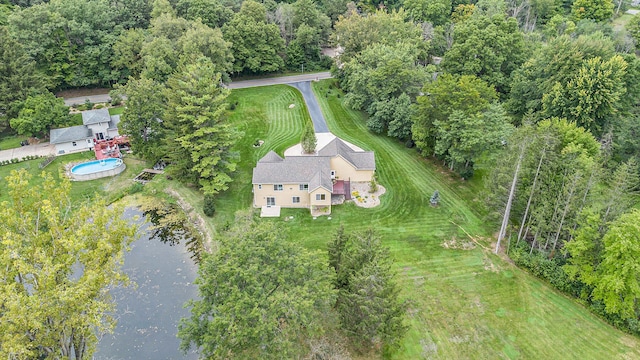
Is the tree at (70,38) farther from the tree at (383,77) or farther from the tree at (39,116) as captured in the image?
the tree at (383,77)

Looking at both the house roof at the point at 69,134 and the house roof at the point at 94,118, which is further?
the house roof at the point at 94,118

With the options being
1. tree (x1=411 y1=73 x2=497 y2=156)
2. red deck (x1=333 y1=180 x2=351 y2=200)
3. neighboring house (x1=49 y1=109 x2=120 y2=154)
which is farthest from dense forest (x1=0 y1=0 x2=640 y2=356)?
red deck (x1=333 y1=180 x2=351 y2=200)

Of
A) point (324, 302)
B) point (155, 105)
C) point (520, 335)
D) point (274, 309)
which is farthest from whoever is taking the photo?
point (155, 105)

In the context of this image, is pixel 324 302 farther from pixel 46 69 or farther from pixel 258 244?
pixel 46 69

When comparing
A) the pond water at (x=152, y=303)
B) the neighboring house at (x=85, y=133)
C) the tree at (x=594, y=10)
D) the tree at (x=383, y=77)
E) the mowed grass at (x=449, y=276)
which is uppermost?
the tree at (x=594, y=10)

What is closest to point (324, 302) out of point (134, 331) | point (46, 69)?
point (134, 331)

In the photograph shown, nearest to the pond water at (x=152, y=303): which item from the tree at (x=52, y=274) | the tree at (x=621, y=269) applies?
the tree at (x=52, y=274)

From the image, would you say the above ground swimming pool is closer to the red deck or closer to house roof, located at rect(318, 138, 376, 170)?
house roof, located at rect(318, 138, 376, 170)

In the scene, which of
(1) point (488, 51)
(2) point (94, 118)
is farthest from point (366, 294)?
(1) point (488, 51)
